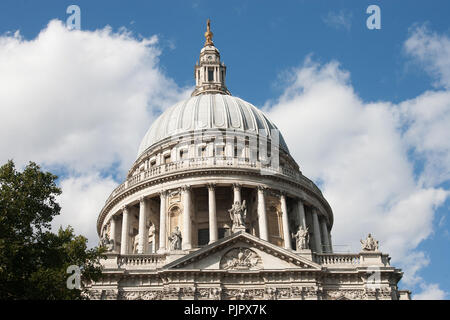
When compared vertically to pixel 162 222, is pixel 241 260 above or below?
below

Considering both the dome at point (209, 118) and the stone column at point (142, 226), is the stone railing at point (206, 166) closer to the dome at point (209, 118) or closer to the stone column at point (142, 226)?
the stone column at point (142, 226)

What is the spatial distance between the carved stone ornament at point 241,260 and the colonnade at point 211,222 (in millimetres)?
8504

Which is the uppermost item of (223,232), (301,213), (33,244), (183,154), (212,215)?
(183,154)

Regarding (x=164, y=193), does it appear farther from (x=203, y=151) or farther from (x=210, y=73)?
(x=210, y=73)

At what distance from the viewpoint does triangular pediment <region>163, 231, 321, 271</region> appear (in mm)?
37625

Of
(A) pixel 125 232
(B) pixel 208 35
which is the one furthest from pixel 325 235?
(B) pixel 208 35

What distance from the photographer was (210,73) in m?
70.5

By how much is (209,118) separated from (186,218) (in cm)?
1424

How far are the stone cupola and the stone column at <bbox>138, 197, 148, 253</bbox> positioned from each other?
65.5 ft

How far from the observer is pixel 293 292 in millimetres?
36875

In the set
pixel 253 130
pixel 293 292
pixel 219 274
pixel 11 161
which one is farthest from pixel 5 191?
pixel 253 130

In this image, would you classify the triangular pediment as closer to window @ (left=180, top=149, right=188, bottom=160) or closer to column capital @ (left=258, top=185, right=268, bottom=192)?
column capital @ (left=258, top=185, right=268, bottom=192)

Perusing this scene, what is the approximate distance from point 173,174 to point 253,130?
40.1ft
